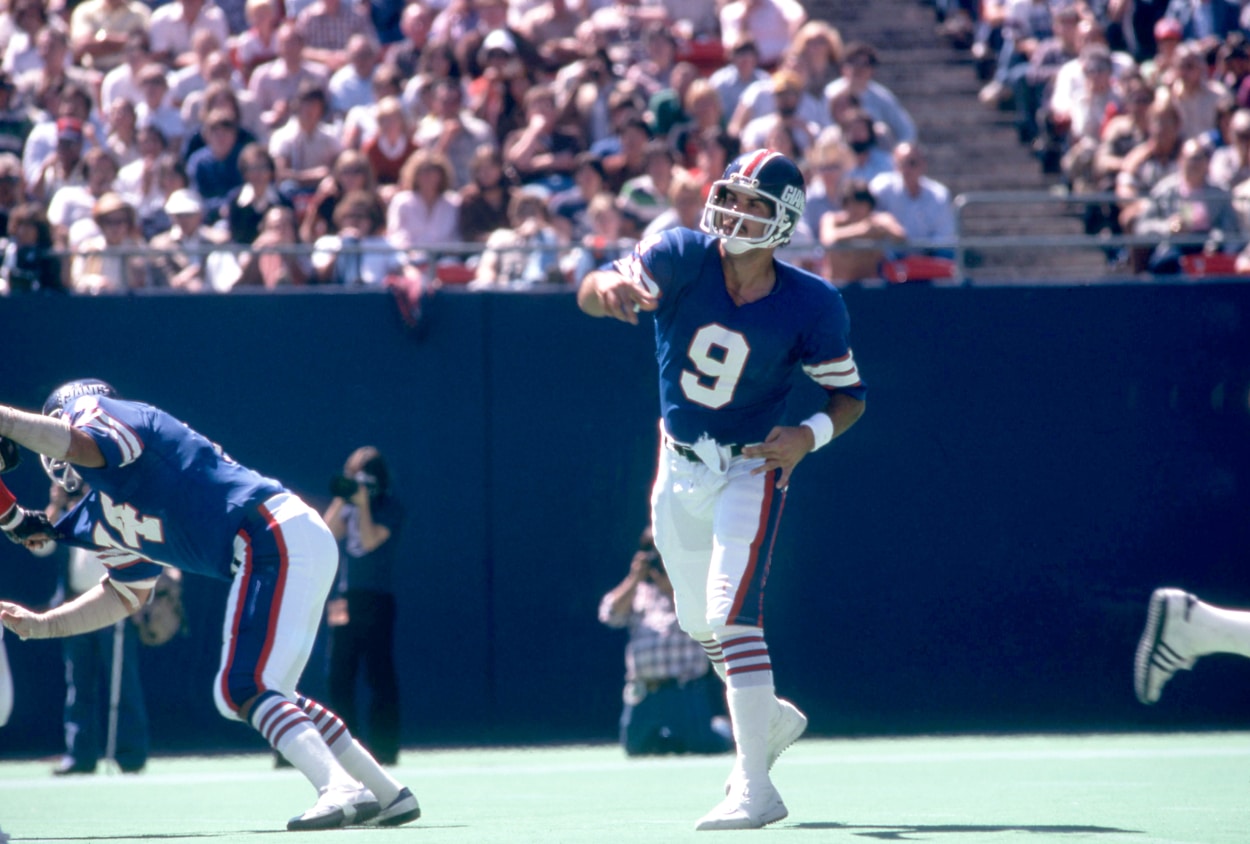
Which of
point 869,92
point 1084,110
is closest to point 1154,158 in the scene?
point 1084,110

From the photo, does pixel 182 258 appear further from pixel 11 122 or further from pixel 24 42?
pixel 24 42

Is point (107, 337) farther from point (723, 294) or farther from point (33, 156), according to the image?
point (723, 294)

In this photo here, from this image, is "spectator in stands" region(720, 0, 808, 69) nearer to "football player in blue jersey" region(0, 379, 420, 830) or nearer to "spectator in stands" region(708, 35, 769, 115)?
"spectator in stands" region(708, 35, 769, 115)

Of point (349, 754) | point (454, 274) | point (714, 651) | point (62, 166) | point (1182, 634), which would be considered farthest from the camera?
point (62, 166)

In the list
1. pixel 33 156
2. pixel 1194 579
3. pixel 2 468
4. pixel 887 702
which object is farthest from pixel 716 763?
pixel 33 156

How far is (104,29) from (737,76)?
5571mm

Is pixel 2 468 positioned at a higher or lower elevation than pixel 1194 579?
higher

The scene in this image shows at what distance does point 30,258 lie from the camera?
38.7 feet

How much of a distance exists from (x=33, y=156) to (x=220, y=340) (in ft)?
9.87

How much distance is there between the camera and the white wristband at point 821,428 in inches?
265

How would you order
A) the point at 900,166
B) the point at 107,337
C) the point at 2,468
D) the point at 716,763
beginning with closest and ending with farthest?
the point at 2,468 < the point at 716,763 < the point at 107,337 < the point at 900,166

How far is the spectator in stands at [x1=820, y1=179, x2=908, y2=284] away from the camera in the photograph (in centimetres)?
1235

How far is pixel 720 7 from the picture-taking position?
1608 cm

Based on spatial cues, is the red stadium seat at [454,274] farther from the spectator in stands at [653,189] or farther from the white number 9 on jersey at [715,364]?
the white number 9 on jersey at [715,364]
